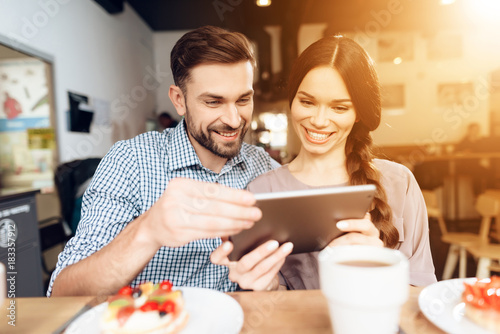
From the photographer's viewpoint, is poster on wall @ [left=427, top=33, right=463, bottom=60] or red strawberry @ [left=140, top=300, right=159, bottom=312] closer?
red strawberry @ [left=140, top=300, right=159, bottom=312]

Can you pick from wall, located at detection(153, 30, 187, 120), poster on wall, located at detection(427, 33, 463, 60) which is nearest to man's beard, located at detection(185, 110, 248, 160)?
wall, located at detection(153, 30, 187, 120)

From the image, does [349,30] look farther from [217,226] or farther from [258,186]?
[217,226]

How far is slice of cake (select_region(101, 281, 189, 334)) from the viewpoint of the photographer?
59 cm

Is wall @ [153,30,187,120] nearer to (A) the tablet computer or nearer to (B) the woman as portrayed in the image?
(B) the woman

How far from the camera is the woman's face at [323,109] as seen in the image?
1.21 meters

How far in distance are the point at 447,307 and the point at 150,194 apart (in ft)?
3.17

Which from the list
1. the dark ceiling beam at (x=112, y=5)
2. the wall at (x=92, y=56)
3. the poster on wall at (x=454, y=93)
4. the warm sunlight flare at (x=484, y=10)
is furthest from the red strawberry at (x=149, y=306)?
the warm sunlight flare at (x=484, y=10)

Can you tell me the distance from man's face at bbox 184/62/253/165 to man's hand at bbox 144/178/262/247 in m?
→ 0.67

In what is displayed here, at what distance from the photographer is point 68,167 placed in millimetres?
2889

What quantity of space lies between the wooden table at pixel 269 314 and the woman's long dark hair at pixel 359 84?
425mm

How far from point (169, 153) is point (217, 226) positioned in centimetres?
74

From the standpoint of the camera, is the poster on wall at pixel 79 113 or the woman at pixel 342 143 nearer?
the woman at pixel 342 143

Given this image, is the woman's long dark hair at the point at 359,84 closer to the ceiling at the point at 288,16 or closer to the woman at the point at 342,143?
the woman at the point at 342,143

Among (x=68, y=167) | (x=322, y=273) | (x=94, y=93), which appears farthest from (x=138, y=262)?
(x=94, y=93)
